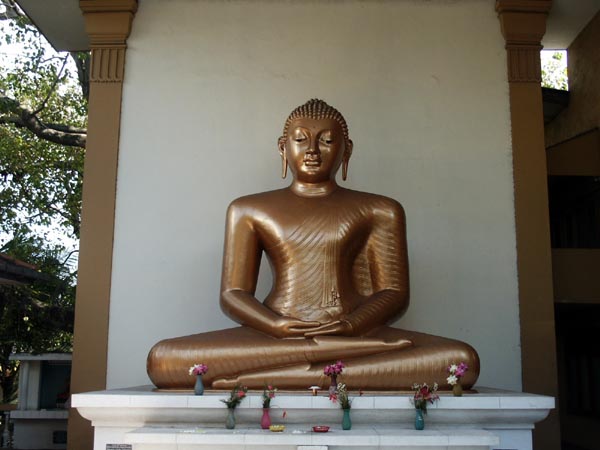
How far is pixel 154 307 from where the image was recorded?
530 centimetres

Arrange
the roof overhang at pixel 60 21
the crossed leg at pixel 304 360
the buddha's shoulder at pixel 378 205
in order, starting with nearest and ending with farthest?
the crossed leg at pixel 304 360 < the buddha's shoulder at pixel 378 205 < the roof overhang at pixel 60 21

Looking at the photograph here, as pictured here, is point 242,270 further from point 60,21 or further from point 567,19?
point 567,19

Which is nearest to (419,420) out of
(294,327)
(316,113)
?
(294,327)

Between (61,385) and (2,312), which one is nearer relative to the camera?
(61,385)

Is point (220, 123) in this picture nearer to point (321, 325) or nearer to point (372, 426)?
point (321, 325)

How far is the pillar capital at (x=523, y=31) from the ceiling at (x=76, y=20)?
0.20 m

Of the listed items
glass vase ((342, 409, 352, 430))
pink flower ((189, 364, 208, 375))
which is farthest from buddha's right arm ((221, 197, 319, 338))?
glass vase ((342, 409, 352, 430))

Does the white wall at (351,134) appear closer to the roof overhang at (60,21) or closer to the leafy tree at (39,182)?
the roof overhang at (60,21)

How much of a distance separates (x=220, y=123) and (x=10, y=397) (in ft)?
22.0

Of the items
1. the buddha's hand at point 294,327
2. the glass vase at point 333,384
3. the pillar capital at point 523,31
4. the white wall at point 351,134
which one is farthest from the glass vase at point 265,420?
the pillar capital at point 523,31

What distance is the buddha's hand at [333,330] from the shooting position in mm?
4016

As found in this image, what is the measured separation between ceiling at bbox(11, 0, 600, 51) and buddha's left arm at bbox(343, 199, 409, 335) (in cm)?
223

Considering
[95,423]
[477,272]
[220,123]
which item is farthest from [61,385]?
[477,272]

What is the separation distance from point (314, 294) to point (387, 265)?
19.0 inches
